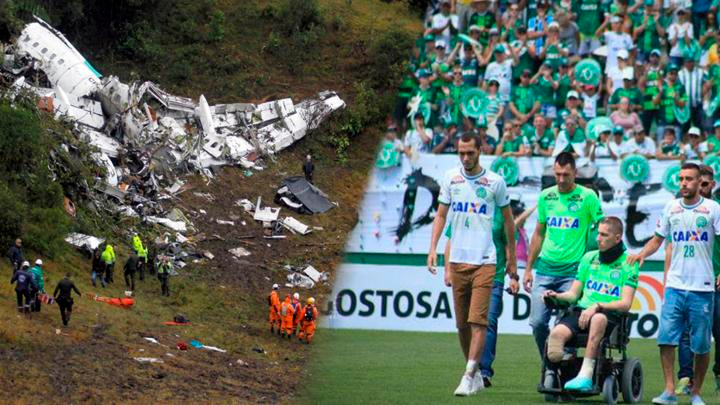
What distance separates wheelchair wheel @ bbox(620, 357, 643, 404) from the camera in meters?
10.5

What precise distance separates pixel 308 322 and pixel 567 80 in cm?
795

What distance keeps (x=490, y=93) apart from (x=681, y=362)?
9.47 meters

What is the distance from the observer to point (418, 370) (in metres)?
13.0

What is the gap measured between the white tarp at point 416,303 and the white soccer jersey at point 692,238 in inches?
277

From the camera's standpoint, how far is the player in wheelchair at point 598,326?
10.4 m

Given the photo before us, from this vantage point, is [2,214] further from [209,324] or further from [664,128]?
[664,128]

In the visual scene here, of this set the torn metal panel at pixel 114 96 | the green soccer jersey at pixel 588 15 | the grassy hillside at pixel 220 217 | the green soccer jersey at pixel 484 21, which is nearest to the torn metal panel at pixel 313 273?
the grassy hillside at pixel 220 217

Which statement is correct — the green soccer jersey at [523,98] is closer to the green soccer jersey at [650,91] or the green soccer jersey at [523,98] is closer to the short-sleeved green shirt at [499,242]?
the green soccer jersey at [650,91]

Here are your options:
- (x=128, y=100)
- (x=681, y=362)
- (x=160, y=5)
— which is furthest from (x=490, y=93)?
(x=160, y=5)

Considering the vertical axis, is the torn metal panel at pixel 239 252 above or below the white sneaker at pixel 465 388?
above

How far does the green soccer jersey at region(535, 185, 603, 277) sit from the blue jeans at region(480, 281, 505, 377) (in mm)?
343

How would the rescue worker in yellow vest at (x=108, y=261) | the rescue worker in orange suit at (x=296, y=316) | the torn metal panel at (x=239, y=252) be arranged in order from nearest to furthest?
the rescue worker in orange suit at (x=296, y=316), the rescue worker in yellow vest at (x=108, y=261), the torn metal panel at (x=239, y=252)

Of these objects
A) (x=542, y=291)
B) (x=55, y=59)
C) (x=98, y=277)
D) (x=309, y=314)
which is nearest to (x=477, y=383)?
(x=542, y=291)

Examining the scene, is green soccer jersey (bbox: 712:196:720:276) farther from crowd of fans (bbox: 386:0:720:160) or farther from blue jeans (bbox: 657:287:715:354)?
crowd of fans (bbox: 386:0:720:160)
